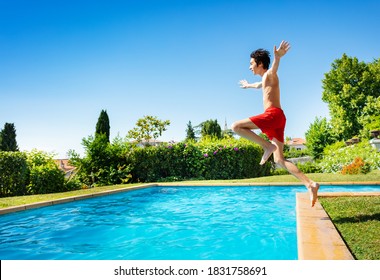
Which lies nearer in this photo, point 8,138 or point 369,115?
point 369,115

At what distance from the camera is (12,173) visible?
1085 cm

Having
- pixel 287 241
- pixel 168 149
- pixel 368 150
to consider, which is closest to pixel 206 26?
pixel 168 149

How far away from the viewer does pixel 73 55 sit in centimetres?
1184

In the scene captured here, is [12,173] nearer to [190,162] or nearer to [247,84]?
[190,162]

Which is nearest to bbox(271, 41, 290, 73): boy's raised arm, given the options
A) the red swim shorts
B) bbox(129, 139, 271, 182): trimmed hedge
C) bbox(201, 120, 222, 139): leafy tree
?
the red swim shorts

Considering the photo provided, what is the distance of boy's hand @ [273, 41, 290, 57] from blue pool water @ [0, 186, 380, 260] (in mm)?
2764

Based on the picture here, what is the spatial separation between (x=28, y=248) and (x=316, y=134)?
1399 inches

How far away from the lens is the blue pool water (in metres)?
4.55

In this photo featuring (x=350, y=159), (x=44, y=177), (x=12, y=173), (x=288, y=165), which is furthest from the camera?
(x=350, y=159)

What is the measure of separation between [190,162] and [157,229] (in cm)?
970

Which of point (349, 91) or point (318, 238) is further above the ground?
point (349, 91)

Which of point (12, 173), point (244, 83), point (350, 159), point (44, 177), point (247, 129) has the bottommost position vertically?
point (350, 159)

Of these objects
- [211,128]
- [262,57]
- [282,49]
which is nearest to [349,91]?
[211,128]

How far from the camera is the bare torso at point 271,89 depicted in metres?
4.48
